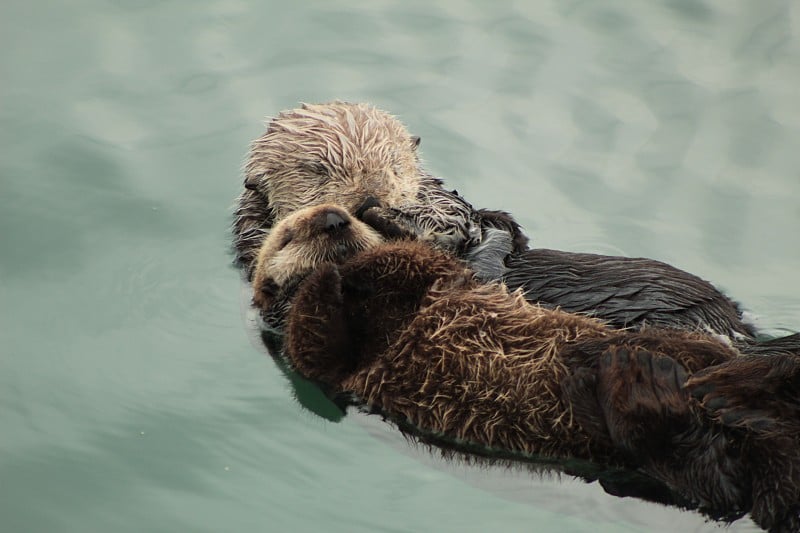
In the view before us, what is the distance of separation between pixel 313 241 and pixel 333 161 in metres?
0.69

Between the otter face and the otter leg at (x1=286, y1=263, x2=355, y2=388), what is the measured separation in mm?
241

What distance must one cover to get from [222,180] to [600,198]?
213 centimetres

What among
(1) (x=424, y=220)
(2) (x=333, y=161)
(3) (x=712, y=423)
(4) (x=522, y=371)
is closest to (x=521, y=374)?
(4) (x=522, y=371)

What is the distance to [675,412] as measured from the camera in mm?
3711

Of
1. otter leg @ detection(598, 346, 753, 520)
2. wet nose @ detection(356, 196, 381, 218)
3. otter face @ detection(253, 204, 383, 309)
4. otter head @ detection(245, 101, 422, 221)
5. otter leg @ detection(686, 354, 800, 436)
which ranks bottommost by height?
otter leg @ detection(598, 346, 753, 520)

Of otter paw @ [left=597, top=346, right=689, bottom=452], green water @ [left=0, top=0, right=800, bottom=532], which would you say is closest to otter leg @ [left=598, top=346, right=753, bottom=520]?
otter paw @ [left=597, top=346, right=689, bottom=452]

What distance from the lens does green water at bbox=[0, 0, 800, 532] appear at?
14.0 feet

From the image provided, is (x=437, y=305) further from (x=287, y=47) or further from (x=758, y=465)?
(x=287, y=47)

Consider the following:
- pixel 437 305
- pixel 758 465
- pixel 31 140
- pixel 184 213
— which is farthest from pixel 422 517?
pixel 31 140

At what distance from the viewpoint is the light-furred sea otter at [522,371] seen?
3.68 metres

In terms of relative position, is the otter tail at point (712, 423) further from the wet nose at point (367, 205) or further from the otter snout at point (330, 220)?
the wet nose at point (367, 205)

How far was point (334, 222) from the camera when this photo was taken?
454cm

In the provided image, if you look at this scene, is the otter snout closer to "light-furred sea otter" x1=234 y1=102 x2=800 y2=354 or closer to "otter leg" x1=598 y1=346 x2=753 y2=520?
"light-furred sea otter" x1=234 y1=102 x2=800 y2=354

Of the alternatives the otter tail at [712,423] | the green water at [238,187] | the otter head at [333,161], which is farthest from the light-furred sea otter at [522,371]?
the otter head at [333,161]
